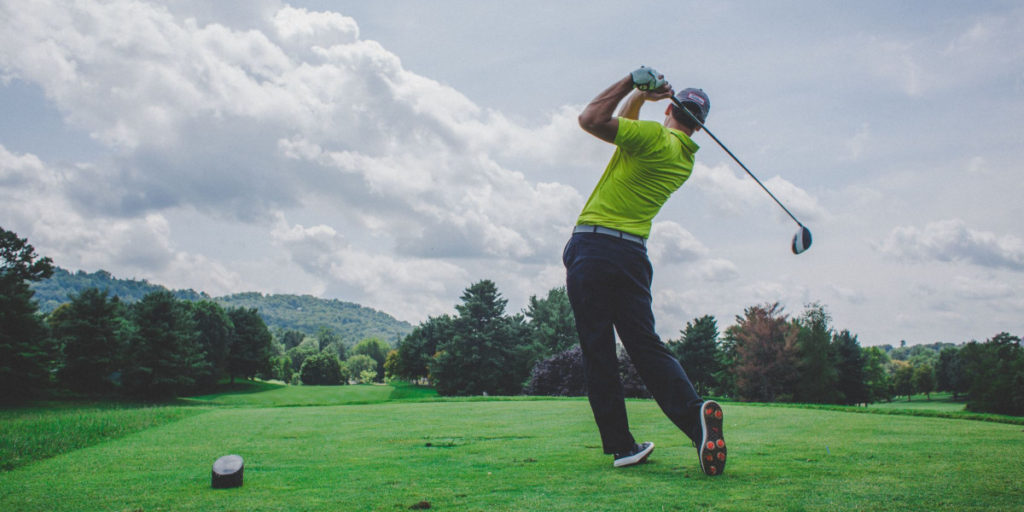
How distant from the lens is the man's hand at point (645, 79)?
361cm

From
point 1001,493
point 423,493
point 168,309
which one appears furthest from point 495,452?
point 168,309

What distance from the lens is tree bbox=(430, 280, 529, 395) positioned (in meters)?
55.9

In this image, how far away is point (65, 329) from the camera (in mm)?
36000

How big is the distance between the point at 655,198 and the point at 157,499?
3.40 meters

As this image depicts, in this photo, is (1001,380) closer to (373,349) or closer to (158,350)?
(158,350)

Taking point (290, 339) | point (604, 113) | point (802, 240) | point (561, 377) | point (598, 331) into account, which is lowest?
point (561, 377)

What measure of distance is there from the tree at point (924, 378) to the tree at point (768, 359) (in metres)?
46.9

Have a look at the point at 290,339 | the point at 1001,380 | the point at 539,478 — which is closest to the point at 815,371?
the point at 1001,380

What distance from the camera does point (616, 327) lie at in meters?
3.78

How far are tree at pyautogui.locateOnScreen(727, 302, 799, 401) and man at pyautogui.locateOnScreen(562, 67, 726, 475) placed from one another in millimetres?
42370

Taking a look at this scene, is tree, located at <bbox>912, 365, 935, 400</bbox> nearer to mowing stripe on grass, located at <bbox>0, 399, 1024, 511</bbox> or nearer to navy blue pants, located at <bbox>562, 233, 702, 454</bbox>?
mowing stripe on grass, located at <bbox>0, 399, 1024, 511</bbox>

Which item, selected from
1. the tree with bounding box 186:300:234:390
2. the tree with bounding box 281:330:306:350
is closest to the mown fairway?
the tree with bounding box 186:300:234:390

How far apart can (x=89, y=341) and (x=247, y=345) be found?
24.2 m

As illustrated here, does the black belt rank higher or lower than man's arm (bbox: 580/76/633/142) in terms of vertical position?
lower
